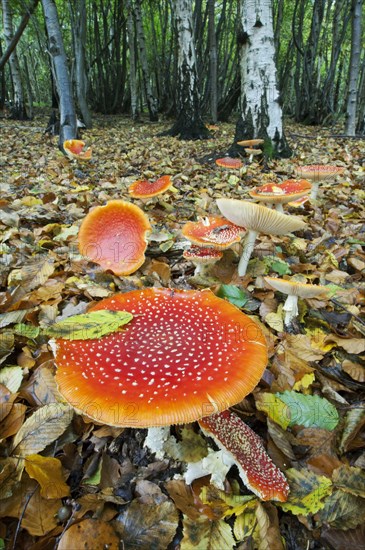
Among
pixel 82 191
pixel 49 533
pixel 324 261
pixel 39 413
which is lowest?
pixel 49 533

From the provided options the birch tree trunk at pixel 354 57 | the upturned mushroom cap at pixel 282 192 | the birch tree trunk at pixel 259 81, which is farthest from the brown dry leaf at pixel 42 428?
the birch tree trunk at pixel 354 57

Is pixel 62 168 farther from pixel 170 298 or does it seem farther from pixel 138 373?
pixel 138 373

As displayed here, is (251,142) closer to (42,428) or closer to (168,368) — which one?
(168,368)

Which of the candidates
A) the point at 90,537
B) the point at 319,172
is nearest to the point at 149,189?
the point at 319,172

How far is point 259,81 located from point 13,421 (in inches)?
290

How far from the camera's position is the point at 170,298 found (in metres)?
2.21

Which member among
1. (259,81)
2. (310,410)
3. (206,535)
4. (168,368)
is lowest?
(206,535)

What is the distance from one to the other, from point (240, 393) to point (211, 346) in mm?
298

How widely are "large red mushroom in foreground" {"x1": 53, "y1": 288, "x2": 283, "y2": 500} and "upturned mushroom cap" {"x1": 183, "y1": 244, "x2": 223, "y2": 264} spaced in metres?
0.87

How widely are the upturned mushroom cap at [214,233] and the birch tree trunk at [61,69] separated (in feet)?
23.0

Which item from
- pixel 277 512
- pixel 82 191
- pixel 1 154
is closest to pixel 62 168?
pixel 82 191

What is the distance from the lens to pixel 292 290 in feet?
7.91

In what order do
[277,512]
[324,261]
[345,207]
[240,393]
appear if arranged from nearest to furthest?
[240,393], [277,512], [324,261], [345,207]

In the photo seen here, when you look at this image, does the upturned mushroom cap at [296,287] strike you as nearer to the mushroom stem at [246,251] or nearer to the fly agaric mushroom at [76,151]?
the mushroom stem at [246,251]
